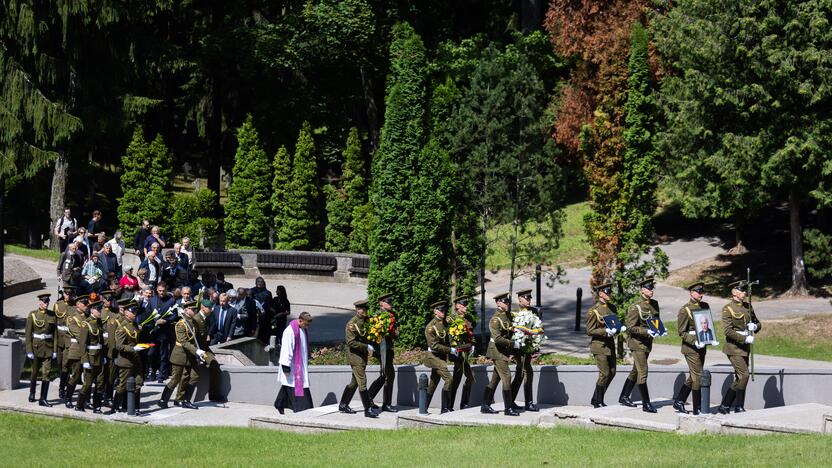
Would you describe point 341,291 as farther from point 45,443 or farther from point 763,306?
point 45,443

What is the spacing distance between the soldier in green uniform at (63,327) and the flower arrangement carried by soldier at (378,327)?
17.0 feet

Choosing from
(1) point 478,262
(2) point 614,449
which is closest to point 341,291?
(1) point 478,262

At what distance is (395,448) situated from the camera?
16.3 meters

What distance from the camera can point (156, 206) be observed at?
43000 millimetres

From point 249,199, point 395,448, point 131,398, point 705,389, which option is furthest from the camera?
point 249,199

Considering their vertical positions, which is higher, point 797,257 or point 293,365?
point 797,257

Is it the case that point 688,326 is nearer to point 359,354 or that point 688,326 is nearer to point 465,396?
point 465,396

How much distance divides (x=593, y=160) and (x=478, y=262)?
359 centimetres

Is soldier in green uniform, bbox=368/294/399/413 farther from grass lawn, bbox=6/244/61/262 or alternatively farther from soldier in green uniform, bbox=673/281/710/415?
grass lawn, bbox=6/244/61/262

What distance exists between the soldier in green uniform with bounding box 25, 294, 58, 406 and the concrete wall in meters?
2.64

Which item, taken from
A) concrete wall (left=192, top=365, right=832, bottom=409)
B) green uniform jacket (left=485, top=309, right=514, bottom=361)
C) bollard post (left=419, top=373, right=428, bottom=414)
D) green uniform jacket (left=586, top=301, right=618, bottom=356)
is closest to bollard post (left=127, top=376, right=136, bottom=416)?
concrete wall (left=192, top=365, right=832, bottom=409)

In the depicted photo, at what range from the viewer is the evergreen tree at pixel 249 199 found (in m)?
42.7

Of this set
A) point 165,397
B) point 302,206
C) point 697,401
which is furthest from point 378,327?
point 302,206

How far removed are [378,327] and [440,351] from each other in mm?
1072
